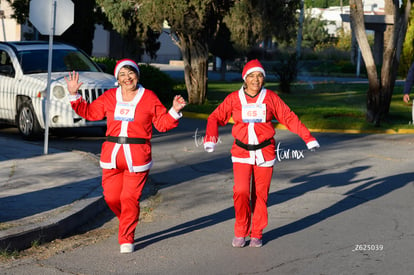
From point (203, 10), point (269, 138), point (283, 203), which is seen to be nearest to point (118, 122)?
point (269, 138)

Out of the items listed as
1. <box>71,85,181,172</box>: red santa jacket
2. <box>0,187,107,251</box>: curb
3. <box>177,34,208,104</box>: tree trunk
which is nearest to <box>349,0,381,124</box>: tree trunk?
<box>177,34,208,104</box>: tree trunk

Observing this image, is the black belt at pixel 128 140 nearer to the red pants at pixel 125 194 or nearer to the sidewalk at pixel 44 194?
the red pants at pixel 125 194

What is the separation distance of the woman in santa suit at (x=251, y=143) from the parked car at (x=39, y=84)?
8.26 meters

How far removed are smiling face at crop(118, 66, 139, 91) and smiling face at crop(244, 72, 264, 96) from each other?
3.40 ft

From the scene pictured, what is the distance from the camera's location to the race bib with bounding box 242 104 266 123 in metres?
7.71

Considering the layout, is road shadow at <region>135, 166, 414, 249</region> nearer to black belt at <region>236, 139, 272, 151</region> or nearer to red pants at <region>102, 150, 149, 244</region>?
red pants at <region>102, 150, 149, 244</region>

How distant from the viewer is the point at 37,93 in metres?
15.9

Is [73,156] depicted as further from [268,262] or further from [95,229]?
[268,262]

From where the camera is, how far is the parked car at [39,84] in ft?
51.8

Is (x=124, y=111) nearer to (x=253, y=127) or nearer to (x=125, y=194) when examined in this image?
(x=125, y=194)

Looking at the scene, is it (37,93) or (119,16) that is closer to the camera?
(37,93)

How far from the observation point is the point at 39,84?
16031 mm

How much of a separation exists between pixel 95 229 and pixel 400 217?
327 centimetres

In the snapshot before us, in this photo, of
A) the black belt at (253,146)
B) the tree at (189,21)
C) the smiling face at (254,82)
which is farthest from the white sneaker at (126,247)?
the tree at (189,21)
